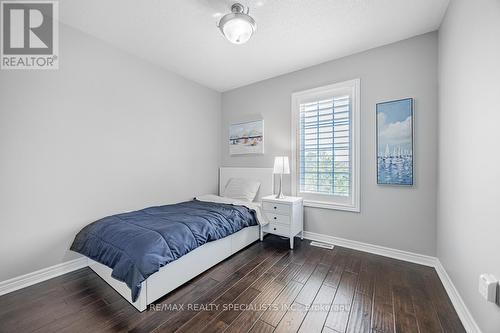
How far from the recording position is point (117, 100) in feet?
8.44

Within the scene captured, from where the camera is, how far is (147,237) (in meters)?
1.74

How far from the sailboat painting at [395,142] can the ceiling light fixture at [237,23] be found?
5.89ft

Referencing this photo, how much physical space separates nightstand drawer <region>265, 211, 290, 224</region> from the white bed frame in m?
0.25

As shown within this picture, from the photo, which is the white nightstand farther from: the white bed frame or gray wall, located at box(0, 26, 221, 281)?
gray wall, located at box(0, 26, 221, 281)

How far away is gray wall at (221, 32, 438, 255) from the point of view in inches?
88.0

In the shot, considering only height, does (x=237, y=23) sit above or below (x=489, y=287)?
above

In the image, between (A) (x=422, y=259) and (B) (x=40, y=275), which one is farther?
(A) (x=422, y=259)

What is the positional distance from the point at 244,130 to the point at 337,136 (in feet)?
5.34

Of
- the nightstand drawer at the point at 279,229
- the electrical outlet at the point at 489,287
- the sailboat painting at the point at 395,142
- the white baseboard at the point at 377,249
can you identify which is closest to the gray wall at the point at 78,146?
the nightstand drawer at the point at 279,229

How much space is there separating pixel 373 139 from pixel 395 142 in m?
0.23

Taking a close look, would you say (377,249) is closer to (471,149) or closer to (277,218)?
(277,218)

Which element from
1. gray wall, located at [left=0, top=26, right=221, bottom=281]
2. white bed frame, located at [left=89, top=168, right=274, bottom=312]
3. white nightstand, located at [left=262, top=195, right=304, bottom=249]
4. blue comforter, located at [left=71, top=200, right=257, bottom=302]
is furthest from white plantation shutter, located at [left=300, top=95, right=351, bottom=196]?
gray wall, located at [left=0, top=26, right=221, bottom=281]

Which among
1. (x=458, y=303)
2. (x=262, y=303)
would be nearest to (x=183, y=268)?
(x=262, y=303)

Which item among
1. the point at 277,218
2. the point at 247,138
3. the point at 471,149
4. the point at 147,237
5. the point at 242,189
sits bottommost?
the point at 277,218
